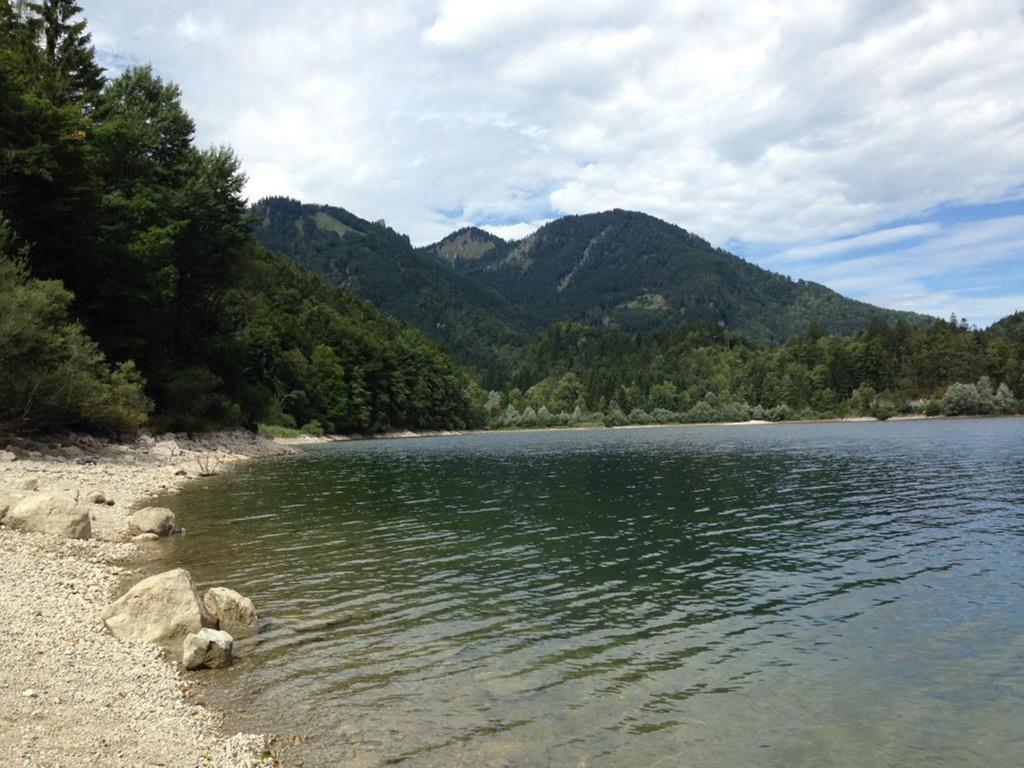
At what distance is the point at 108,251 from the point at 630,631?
183 feet

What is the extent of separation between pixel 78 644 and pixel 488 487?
35.2 metres

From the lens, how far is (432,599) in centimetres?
1869

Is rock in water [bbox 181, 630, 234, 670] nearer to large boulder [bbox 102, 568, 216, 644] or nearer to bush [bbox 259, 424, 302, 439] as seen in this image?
large boulder [bbox 102, 568, 216, 644]

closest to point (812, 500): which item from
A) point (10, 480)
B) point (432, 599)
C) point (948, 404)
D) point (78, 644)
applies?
point (432, 599)

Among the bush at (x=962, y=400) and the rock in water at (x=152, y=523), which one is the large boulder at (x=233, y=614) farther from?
the bush at (x=962, y=400)

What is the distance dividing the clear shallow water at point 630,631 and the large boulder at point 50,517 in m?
3.23

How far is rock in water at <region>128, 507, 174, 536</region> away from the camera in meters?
26.4

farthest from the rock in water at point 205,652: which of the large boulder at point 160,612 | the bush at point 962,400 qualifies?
the bush at point 962,400

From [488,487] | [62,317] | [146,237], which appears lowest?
[488,487]

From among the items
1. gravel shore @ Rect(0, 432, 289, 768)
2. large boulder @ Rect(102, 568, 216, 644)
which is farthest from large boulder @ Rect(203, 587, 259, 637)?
gravel shore @ Rect(0, 432, 289, 768)

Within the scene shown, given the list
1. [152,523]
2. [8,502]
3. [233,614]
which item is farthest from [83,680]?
[152,523]

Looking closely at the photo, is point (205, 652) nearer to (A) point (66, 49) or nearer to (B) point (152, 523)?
(B) point (152, 523)

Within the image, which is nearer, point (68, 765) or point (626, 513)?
point (68, 765)

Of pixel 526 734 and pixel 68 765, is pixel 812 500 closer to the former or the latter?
pixel 526 734
